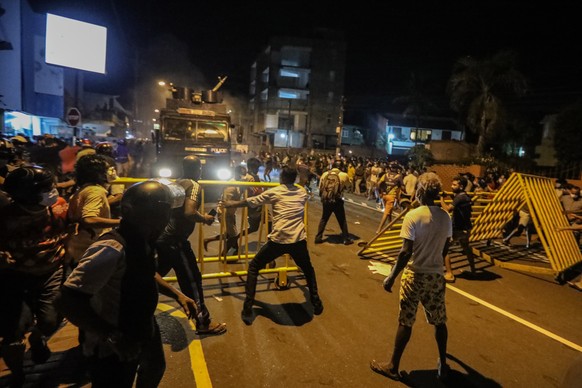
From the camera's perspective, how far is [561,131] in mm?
21969

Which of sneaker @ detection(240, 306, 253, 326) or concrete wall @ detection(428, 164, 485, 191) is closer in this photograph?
sneaker @ detection(240, 306, 253, 326)

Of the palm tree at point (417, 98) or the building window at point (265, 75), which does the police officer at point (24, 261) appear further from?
the building window at point (265, 75)

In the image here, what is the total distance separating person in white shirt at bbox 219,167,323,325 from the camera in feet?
14.8

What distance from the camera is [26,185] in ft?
9.25

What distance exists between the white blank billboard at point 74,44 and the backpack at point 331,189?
1729 centimetres

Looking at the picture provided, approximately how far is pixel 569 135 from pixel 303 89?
122ft

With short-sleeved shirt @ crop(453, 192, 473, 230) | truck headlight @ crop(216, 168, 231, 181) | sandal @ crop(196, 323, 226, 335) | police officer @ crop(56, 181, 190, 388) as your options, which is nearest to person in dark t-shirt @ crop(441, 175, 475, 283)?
short-sleeved shirt @ crop(453, 192, 473, 230)

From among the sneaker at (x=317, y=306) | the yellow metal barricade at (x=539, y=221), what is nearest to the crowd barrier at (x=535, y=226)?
the yellow metal barricade at (x=539, y=221)

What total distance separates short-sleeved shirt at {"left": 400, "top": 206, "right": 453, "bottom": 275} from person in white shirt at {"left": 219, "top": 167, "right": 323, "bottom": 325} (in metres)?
1.53

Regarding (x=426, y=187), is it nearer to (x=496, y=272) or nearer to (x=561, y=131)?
(x=496, y=272)

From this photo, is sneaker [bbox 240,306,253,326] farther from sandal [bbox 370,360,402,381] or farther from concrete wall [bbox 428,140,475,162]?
concrete wall [bbox 428,140,475,162]

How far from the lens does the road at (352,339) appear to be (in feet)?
11.2

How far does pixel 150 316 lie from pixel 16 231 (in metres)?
1.60

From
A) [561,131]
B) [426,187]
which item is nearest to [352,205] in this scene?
[426,187]
